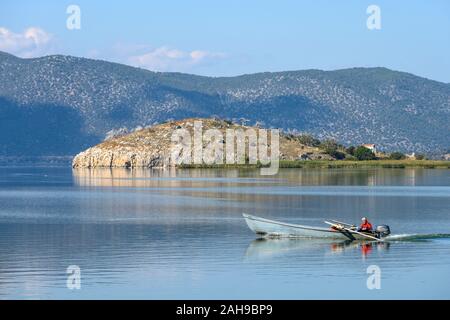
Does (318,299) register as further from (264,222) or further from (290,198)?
(290,198)

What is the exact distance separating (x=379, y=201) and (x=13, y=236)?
37329 mm

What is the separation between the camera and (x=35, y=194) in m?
98.5

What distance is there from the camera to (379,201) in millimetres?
84375

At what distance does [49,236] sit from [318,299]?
2274 centimetres

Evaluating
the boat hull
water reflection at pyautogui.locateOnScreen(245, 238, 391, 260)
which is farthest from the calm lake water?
the boat hull

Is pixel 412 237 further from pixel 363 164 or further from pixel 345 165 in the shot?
pixel 363 164

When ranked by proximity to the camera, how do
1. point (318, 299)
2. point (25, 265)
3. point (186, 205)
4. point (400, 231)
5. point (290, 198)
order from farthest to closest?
point (290, 198) → point (186, 205) → point (400, 231) → point (25, 265) → point (318, 299)

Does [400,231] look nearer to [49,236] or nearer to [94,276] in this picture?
[49,236]

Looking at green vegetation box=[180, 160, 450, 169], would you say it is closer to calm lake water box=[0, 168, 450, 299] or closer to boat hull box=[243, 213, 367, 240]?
calm lake water box=[0, 168, 450, 299]

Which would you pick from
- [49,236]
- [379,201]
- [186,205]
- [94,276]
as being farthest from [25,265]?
[379,201]

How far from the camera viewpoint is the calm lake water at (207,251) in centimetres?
3838

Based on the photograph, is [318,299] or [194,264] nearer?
[318,299]

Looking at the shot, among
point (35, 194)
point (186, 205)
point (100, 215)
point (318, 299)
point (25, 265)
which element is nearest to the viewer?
point (318, 299)

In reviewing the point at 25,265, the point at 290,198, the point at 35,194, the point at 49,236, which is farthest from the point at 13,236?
the point at 35,194
